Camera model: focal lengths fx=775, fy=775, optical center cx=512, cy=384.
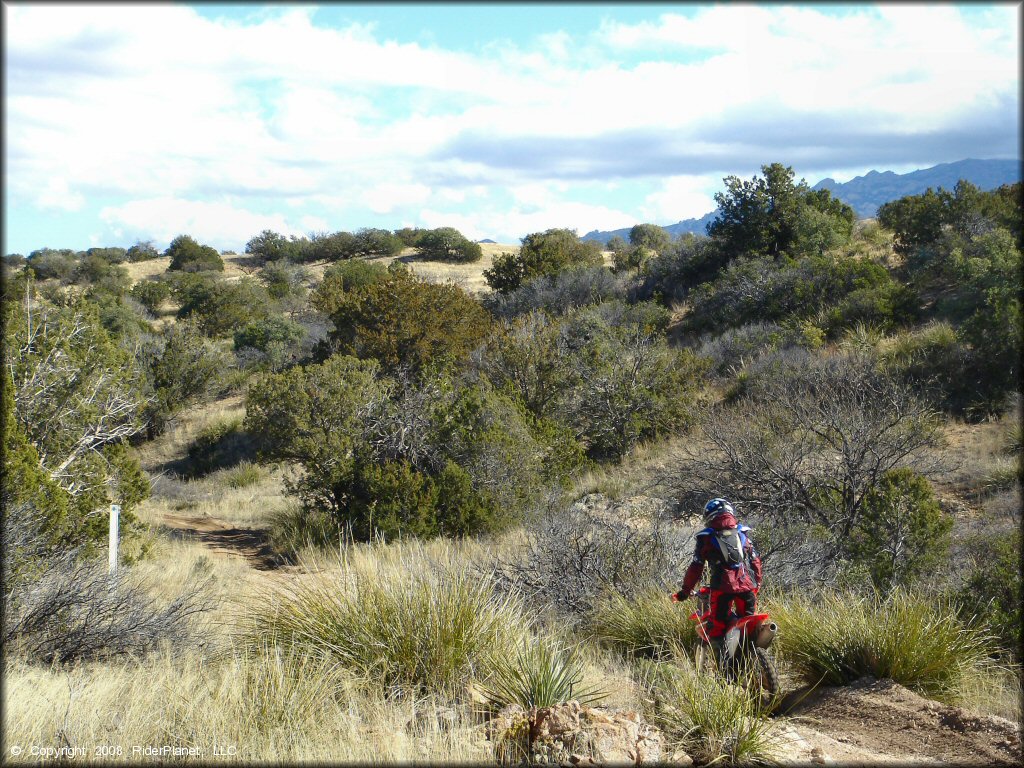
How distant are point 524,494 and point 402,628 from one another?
8814mm

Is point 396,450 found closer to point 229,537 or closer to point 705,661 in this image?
point 229,537

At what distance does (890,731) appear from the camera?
4.97 meters

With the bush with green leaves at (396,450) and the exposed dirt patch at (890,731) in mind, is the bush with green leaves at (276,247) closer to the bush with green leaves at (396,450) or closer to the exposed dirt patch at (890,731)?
the bush with green leaves at (396,450)

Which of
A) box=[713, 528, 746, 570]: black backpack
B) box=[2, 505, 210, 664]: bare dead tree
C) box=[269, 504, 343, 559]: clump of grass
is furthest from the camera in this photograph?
box=[269, 504, 343, 559]: clump of grass

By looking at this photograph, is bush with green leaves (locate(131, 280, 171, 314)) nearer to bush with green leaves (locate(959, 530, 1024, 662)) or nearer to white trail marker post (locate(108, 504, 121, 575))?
white trail marker post (locate(108, 504, 121, 575))

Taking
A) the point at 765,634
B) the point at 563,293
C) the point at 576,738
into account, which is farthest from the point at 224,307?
the point at 576,738

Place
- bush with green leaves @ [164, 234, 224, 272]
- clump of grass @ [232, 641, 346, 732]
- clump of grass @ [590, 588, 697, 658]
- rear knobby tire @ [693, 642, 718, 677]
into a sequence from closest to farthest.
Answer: clump of grass @ [232, 641, 346, 732]
rear knobby tire @ [693, 642, 718, 677]
clump of grass @ [590, 588, 697, 658]
bush with green leaves @ [164, 234, 224, 272]

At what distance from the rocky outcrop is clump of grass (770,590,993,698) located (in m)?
2.21

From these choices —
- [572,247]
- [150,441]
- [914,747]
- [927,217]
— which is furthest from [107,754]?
[572,247]

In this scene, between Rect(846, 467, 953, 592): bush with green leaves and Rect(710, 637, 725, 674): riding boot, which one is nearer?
Rect(710, 637, 725, 674): riding boot

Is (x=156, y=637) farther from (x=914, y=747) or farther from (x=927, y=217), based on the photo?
(x=927, y=217)

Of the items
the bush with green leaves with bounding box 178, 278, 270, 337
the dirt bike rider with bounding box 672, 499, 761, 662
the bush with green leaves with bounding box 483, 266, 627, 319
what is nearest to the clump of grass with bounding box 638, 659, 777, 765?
the dirt bike rider with bounding box 672, 499, 761, 662

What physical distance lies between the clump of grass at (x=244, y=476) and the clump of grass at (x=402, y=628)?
52.8ft

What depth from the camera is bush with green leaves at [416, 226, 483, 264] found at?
51031mm
